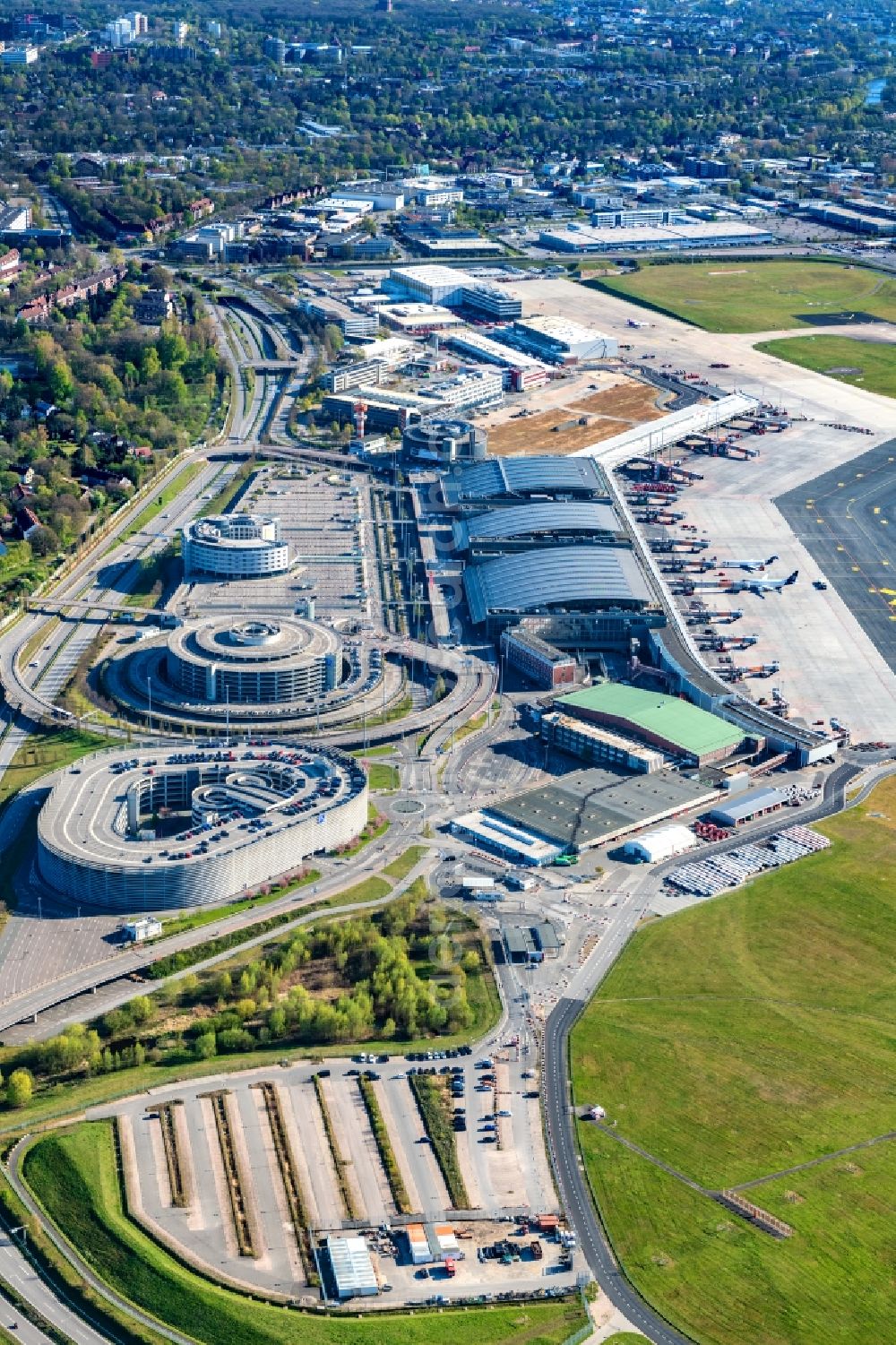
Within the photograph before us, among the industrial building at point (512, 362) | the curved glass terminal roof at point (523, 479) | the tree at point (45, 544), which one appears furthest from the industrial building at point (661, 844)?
the industrial building at point (512, 362)

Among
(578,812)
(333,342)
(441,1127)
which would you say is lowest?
(333,342)

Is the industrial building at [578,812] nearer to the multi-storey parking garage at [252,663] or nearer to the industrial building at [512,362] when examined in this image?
the multi-storey parking garage at [252,663]

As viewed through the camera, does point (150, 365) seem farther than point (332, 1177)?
Yes

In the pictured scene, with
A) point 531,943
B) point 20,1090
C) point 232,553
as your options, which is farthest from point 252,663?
point 20,1090

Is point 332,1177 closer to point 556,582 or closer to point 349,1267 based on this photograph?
point 349,1267

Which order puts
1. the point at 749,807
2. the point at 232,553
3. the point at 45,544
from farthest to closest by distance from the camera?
the point at 45,544 < the point at 232,553 < the point at 749,807

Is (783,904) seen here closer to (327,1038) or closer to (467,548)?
(327,1038)
